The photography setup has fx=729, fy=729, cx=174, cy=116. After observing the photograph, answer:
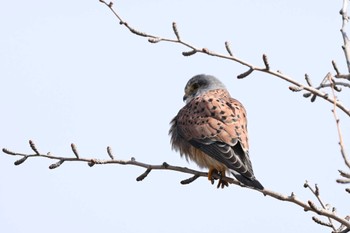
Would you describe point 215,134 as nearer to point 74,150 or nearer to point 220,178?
point 220,178

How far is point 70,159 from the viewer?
16.8 ft

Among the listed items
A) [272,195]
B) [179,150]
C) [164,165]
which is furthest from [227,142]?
[272,195]

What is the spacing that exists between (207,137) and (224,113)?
1.50ft

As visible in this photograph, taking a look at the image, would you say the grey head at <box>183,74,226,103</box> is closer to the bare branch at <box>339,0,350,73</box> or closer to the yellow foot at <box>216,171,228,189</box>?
the yellow foot at <box>216,171,228,189</box>

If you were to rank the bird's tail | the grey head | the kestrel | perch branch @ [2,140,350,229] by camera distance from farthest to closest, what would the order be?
the grey head < the kestrel < the bird's tail < perch branch @ [2,140,350,229]

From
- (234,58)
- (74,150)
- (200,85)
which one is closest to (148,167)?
(74,150)

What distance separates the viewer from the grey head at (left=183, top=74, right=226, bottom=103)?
342 inches

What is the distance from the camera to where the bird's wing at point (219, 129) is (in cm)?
671

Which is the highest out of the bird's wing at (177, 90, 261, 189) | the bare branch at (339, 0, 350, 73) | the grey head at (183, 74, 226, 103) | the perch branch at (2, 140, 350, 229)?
the grey head at (183, 74, 226, 103)

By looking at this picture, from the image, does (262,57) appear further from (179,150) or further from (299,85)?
(179,150)

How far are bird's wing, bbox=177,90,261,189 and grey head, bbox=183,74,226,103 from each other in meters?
0.47

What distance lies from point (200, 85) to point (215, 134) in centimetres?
176

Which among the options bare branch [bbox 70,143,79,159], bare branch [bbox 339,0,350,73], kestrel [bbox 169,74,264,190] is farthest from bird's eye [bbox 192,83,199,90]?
bare branch [bbox 339,0,350,73]

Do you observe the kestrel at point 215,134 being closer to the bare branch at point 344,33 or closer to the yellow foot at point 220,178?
the yellow foot at point 220,178
